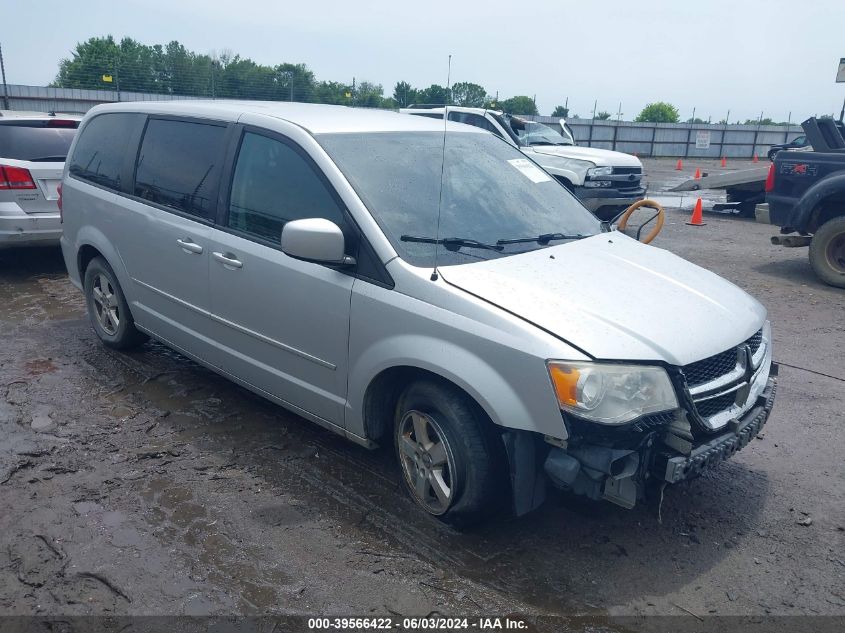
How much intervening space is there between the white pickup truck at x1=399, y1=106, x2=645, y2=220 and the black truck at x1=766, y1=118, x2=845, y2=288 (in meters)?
3.03

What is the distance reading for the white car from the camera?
7.25 m

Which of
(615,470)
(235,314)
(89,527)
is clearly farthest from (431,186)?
(89,527)

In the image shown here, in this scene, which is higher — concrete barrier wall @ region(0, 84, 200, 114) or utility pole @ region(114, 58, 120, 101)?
utility pole @ region(114, 58, 120, 101)

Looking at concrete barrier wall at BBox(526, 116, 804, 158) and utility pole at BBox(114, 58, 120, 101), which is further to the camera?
concrete barrier wall at BBox(526, 116, 804, 158)

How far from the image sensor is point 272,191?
154 inches

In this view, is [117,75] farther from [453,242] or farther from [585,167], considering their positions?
[453,242]

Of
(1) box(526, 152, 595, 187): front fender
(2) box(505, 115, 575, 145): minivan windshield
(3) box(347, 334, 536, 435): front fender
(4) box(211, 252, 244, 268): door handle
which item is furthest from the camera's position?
(2) box(505, 115, 575, 145): minivan windshield

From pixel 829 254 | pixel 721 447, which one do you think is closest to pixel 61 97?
pixel 829 254

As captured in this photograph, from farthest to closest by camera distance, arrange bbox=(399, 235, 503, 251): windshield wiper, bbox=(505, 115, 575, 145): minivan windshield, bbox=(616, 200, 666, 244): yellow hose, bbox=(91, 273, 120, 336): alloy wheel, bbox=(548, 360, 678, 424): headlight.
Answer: bbox=(505, 115, 575, 145): minivan windshield < bbox=(91, 273, 120, 336): alloy wheel < bbox=(616, 200, 666, 244): yellow hose < bbox=(399, 235, 503, 251): windshield wiper < bbox=(548, 360, 678, 424): headlight

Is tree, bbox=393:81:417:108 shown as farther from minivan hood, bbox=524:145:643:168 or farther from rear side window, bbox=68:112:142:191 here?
minivan hood, bbox=524:145:643:168

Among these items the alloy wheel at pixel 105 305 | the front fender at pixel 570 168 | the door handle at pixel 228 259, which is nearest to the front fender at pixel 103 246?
the alloy wheel at pixel 105 305

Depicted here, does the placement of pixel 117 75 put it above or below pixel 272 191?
above

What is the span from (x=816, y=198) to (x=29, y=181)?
28.3 ft

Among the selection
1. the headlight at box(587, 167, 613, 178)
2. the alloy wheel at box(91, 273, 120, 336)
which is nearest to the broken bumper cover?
the alloy wheel at box(91, 273, 120, 336)
